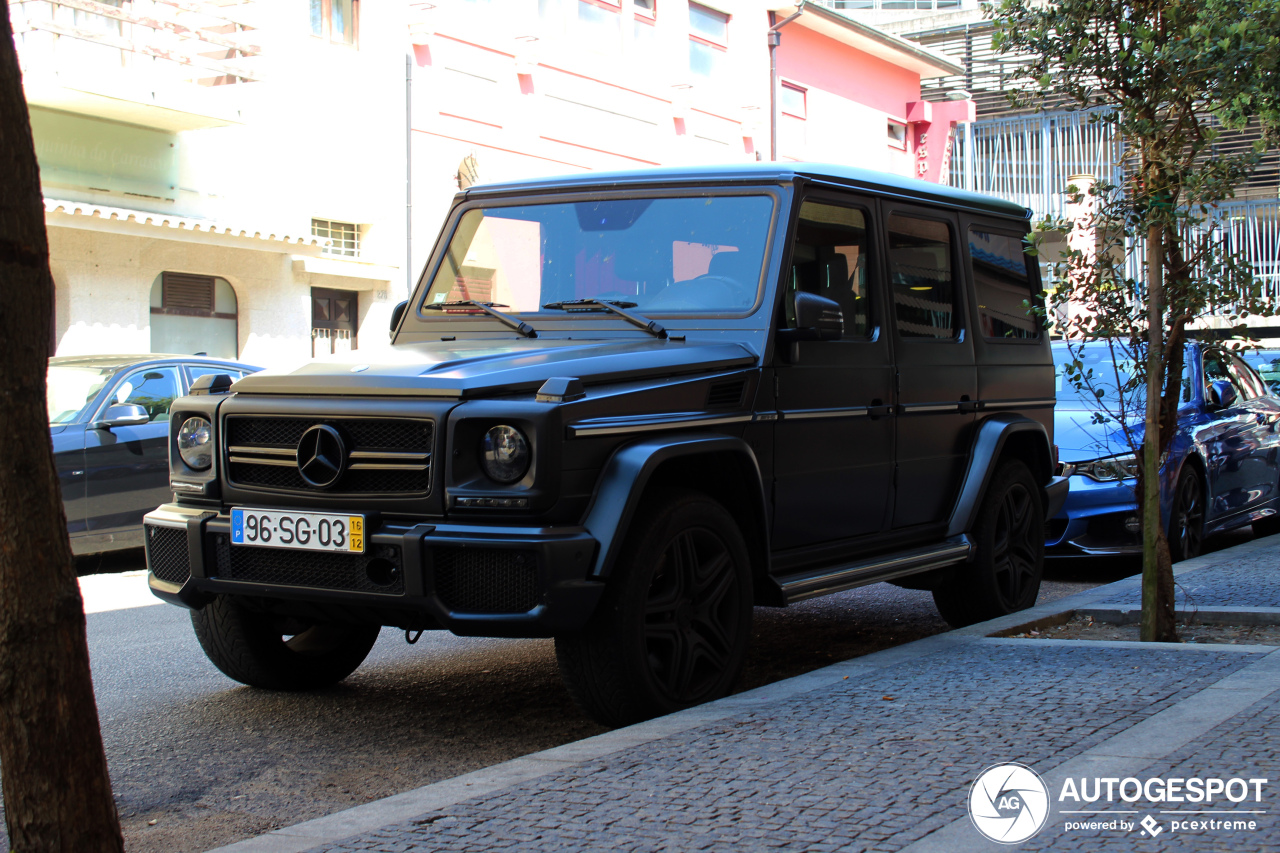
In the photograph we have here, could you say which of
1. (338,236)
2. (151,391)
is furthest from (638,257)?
(338,236)

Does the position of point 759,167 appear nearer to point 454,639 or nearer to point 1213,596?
point 454,639

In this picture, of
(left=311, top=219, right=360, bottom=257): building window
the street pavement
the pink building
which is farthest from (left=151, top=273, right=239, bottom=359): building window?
the street pavement

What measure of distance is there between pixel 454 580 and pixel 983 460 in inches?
131

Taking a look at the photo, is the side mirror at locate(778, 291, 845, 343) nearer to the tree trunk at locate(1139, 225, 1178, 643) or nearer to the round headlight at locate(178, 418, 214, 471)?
the tree trunk at locate(1139, 225, 1178, 643)

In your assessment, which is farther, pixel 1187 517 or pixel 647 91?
pixel 647 91

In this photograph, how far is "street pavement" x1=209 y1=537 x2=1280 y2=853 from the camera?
319 cm

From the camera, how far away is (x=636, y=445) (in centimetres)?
457

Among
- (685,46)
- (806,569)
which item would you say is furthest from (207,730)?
(685,46)

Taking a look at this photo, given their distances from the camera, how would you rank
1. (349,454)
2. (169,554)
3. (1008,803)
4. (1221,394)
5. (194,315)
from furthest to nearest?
(194,315), (1221,394), (169,554), (349,454), (1008,803)

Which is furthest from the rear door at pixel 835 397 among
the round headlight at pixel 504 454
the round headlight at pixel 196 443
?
the round headlight at pixel 196 443

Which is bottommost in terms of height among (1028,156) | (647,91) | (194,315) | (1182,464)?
(1182,464)

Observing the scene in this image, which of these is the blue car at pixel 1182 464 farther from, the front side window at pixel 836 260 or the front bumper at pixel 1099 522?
the front side window at pixel 836 260

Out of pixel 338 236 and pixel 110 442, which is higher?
pixel 338 236

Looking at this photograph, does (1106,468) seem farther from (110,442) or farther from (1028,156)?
(1028,156)
